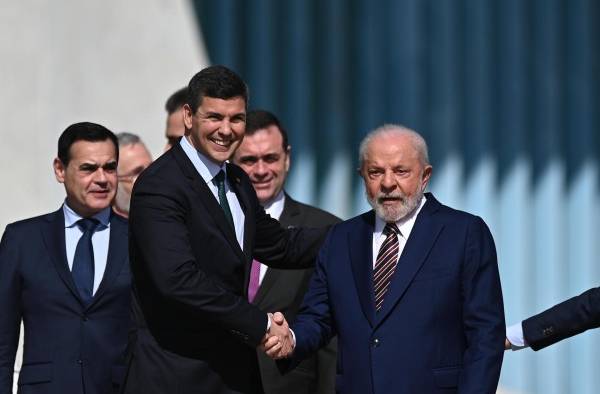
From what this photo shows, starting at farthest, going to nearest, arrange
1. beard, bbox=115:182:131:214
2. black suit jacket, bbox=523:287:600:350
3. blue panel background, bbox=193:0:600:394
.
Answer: blue panel background, bbox=193:0:600:394 < beard, bbox=115:182:131:214 < black suit jacket, bbox=523:287:600:350

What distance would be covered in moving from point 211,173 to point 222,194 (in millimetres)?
74

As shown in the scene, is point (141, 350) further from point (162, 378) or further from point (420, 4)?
point (420, 4)

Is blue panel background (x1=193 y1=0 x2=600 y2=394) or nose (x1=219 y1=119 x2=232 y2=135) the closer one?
nose (x1=219 y1=119 x2=232 y2=135)

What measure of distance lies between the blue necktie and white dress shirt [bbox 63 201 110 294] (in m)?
0.01

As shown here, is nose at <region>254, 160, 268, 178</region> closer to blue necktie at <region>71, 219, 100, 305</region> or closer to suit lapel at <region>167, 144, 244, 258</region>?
blue necktie at <region>71, 219, 100, 305</region>

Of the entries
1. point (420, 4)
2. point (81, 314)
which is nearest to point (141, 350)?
point (81, 314)

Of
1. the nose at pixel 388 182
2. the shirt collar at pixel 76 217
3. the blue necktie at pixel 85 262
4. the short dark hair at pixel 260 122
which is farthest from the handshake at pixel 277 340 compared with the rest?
the short dark hair at pixel 260 122

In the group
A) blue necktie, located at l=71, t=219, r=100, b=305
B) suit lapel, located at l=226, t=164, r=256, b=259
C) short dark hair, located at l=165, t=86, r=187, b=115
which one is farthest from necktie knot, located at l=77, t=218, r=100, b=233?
short dark hair, located at l=165, t=86, r=187, b=115

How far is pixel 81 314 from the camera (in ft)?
16.6

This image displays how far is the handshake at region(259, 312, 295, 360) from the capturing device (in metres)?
4.69

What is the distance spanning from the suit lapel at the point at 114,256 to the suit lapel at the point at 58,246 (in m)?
0.09

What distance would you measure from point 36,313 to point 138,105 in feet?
7.29

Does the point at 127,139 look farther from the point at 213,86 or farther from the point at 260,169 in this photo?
the point at 213,86

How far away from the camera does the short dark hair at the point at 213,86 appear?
4.66m
